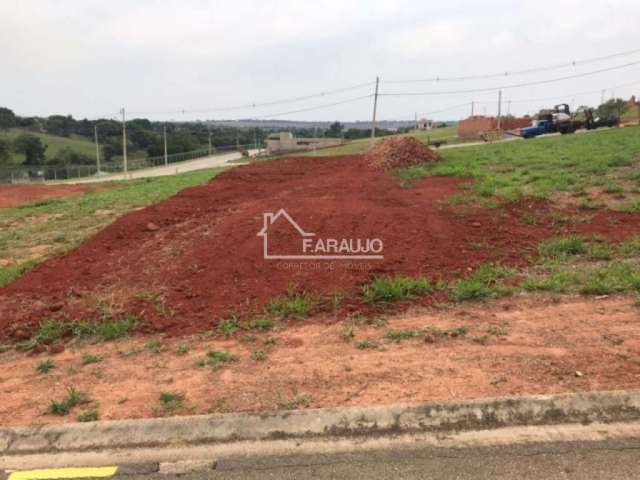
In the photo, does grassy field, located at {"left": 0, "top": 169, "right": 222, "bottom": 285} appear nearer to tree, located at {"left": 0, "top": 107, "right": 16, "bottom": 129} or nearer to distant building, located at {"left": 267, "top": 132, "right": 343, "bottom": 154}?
distant building, located at {"left": 267, "top": 132, "right": 343, "bottom": 154}

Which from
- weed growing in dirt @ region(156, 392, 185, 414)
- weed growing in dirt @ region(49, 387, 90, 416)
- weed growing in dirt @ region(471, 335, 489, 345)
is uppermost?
weed growing in dirt @ region(471, 335, 489, 345)

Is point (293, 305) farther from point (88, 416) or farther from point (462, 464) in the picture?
point (462, 464)

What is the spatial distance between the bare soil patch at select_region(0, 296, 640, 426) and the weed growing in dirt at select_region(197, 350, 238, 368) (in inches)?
1.9

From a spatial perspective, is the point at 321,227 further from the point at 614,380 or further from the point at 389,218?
the point at 614,380

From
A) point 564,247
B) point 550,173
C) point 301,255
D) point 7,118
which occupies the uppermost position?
point 7,118

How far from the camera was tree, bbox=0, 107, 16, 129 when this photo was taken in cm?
9056

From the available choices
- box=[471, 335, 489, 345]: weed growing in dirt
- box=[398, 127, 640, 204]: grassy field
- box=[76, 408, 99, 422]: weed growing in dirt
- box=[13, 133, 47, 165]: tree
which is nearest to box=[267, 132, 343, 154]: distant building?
box=[13, 133, 47, 165]: tree

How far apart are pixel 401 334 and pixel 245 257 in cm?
251

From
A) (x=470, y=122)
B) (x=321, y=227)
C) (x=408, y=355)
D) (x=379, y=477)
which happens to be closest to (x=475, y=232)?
(x=321, y=227)

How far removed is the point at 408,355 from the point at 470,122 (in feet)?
185

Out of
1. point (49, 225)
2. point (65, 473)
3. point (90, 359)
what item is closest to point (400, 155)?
point (49, 225)

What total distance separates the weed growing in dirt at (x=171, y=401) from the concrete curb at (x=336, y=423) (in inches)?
5.8

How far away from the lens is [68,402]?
11.4ft

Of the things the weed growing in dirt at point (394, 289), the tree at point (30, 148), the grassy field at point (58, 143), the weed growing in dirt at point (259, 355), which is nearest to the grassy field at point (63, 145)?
the grassy field at point (58, 143)
